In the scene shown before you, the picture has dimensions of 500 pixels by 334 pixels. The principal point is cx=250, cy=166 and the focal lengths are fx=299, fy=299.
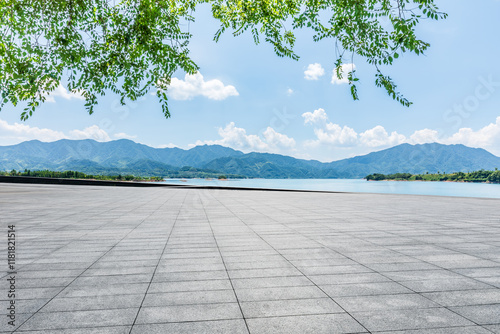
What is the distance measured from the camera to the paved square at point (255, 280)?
3.15 m

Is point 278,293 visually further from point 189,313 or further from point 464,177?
point 464,177

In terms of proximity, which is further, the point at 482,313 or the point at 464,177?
the point at 464,177

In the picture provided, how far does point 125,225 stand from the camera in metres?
9.36

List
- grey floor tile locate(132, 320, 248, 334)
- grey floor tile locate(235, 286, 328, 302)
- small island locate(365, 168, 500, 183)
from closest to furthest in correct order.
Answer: grey floor tile locate(132, 320, 248, 334) < grey floor tile locate(235, 286, 328, 302) < small island locate(365, 168, 500, 183)

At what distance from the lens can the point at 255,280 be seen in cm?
445

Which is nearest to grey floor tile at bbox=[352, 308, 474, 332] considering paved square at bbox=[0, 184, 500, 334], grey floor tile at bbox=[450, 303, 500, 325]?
paved square at bbox=[0, 184, 500, 334]

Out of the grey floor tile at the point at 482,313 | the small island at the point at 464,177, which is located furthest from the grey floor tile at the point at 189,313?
the small island at the point at 464,177

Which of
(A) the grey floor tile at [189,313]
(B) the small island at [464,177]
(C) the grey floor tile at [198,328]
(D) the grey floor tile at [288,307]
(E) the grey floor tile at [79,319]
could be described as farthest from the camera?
(B) the small island at [464,177]

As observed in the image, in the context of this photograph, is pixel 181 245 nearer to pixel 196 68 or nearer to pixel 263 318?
pixel 263 318

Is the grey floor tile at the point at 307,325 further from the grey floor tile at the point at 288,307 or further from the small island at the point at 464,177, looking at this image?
the small island at the point at 464,177

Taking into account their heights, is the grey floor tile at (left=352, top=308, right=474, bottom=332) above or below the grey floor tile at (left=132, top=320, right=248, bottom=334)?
above

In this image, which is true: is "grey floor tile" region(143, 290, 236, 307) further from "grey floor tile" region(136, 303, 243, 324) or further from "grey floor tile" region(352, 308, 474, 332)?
"grey floor tile" region(352, 308, 474, 332)

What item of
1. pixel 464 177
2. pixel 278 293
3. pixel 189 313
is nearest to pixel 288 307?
pixel 278 293

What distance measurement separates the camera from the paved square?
10.3 feet
